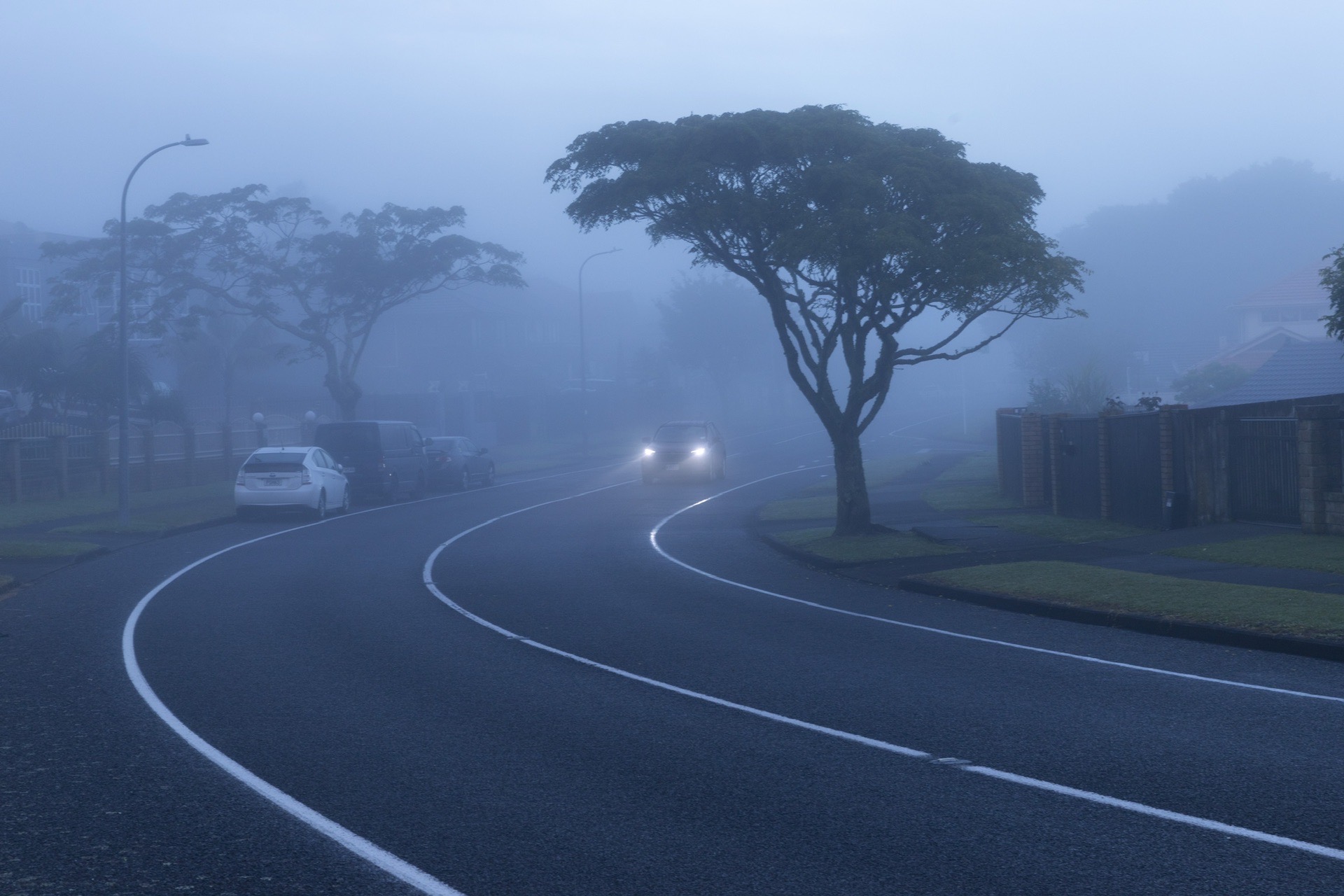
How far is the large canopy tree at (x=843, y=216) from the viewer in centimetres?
1950

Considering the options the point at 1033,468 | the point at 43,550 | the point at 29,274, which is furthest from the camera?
the point at 29,274

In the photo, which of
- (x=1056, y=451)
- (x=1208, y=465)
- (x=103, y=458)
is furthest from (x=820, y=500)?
(x=103, y=458)

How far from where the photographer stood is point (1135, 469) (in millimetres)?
21656

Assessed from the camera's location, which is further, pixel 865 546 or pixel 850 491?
pixel 850 491

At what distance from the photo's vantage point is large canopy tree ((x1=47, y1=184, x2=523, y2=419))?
46219 mm

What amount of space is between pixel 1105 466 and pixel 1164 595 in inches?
374

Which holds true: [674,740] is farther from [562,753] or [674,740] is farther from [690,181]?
[690,181]

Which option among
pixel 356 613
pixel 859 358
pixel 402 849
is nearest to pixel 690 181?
pixel 859 358

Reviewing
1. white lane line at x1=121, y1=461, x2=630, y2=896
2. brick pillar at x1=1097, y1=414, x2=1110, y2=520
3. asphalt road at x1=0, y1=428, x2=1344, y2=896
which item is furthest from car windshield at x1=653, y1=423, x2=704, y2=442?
white lane line at x1=121, y1=461, x2=630, y2=896

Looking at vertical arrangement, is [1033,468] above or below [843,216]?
below

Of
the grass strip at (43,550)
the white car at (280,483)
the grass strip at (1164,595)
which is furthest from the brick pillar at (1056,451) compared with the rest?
the grass strip at (43,550)

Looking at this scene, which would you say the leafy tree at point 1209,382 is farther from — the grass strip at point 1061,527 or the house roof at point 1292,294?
the grass strip at point 1061,527

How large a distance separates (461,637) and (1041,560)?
27.1 feet

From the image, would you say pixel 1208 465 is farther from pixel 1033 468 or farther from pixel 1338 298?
pixel 1033 468
